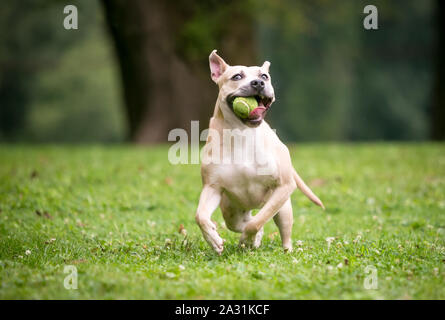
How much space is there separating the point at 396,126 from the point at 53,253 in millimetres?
33962

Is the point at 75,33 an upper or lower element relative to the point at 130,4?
upper

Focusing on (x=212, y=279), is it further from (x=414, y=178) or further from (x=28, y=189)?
(x=414, y=178)

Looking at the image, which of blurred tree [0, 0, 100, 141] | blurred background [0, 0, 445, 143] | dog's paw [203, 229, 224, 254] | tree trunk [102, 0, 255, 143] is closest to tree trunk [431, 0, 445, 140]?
tree trunk [102, 0, 255, 143]

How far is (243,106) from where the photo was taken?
5.05 meters

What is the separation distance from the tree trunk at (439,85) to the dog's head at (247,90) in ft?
50.1

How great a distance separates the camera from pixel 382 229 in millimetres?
6961

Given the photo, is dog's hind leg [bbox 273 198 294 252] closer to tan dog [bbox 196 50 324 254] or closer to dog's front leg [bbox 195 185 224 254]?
tan dog [bbox 196 50 324 254]

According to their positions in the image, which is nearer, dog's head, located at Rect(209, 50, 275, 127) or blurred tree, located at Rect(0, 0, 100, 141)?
dog's head, located at Rect(209, 50, 275, 127)

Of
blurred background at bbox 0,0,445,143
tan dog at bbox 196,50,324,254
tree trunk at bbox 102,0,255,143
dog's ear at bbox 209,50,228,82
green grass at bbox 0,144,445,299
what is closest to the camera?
green grass at bbox 0,144,445,299

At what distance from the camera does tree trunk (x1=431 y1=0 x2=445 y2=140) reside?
1916 cm

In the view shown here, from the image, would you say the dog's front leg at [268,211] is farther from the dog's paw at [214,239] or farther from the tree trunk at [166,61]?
the tree trunk at [166,61]

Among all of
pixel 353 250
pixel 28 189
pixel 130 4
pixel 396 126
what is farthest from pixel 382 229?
pixel 396 126

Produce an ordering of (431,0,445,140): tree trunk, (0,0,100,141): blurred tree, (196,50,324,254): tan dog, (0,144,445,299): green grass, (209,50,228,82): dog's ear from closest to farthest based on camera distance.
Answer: (0,144,445,299): green grass → (196,50,324,254): tan dog → (209,50,228,82): dog's ear → (431,0,445,140): tree trunk → (0,0,100,141): blurred tree

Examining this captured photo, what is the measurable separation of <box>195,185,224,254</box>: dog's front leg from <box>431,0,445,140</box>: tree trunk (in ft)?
50.9
